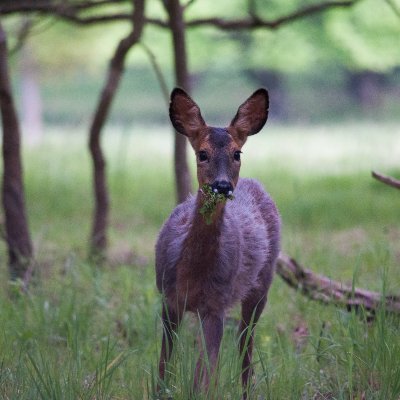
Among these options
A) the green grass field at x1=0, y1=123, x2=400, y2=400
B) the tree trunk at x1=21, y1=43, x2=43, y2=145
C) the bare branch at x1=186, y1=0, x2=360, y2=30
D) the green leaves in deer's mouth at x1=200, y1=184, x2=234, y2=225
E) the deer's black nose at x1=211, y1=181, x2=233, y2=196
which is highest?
the bare branch at x1=186, y1=0, x2=360, y2=30

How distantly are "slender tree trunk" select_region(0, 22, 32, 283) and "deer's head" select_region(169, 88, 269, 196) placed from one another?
2.87 meters

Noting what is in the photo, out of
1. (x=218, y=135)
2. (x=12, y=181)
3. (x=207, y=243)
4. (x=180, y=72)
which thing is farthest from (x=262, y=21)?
(x=207, y=243)

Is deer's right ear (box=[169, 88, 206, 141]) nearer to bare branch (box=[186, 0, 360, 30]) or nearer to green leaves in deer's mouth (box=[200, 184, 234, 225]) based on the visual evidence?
green leaves in deer's mouth (box=[200, 184, 234, 225])

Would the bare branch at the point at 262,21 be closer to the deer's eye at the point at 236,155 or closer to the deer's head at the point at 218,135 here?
the deer's head at the point at 218,135

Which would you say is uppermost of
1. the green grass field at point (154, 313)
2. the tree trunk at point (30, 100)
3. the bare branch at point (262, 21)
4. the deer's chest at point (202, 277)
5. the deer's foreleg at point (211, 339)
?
the bare branch at point (262, 21)

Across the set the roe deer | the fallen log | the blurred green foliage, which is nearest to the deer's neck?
the roe deer

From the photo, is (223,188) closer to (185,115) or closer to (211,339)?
(185,115)

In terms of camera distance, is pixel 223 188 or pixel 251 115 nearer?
pixel 223 188

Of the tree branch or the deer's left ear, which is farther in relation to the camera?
Answer: the tree branch

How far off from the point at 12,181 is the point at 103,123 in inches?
52.2

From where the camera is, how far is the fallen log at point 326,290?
5.20m

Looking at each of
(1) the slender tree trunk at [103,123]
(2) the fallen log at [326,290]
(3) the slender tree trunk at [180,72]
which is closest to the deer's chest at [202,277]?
(2) the fallen log at [326,290]

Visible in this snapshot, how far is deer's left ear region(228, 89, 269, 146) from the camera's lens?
450cm

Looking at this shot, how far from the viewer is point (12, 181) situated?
7129mm
